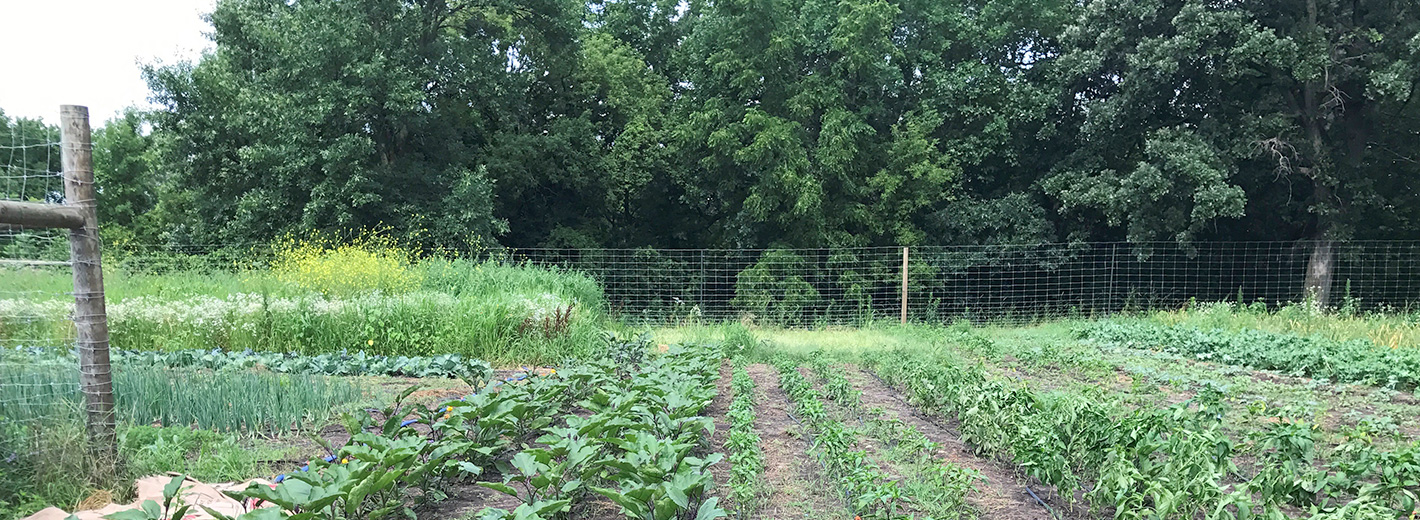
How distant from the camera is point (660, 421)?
347cm

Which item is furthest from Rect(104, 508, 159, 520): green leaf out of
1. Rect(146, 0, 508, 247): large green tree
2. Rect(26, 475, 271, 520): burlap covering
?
Rect(146, 0, 508, 247): large green tree

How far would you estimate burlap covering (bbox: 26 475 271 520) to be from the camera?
9.27ft

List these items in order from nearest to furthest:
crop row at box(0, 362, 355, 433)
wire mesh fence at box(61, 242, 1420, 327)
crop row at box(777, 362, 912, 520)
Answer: crop row at box(777, 362, 912, 520)
crop row at box(0, 362, 355, 433)
wire mesh fence at box(61, 242, 1420, 327)

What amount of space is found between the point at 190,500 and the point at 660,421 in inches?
77.9

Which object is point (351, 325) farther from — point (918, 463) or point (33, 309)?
point (918, 463)

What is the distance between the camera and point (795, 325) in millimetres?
12375

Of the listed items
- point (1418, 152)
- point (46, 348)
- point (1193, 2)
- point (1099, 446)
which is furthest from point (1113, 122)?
point (46, 348)

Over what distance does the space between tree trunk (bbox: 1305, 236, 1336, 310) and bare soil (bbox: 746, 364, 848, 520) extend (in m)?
13.2

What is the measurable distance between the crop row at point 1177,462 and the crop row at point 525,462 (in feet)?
4.86

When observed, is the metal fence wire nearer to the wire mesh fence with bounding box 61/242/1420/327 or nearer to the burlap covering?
the wire mesh fence with bounding box 61/242/1420/327

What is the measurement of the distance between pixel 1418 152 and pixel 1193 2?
619cm

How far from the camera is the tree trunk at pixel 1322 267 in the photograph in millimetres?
13291

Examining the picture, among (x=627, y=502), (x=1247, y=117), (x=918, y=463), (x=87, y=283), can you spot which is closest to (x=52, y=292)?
(x=87, y=283)

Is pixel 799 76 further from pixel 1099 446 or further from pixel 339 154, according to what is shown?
pixel 1099 446
